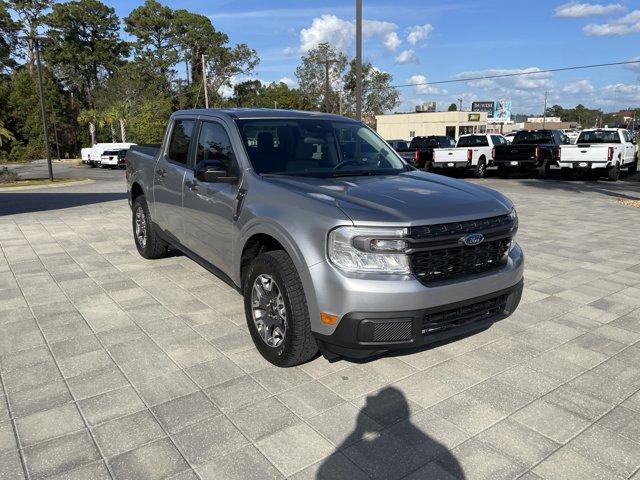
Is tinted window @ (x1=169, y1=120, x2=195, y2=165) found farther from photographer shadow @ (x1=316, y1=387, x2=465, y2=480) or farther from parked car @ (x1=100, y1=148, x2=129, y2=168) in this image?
parked car @ (x1=100, y1=148, x2=129, y2=168)

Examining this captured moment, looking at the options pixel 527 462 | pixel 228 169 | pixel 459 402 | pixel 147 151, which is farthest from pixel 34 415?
pixel 147 151

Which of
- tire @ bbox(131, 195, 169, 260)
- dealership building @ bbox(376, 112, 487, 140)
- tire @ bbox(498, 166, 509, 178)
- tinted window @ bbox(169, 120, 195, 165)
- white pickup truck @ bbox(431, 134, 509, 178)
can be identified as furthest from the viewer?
dealership building @ bbox(376, 112, 487, 140)

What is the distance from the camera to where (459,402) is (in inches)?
129

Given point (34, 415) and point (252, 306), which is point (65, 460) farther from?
point (252, 306)

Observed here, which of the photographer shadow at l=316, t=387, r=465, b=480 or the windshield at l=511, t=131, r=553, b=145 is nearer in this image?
the photographer shadow at l=316, t=387, r=465, b=480

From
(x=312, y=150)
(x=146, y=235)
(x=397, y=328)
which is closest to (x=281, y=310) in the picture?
(x=397, y=328)

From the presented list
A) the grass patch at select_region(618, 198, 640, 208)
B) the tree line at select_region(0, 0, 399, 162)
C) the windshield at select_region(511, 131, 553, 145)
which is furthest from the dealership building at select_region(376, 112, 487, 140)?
the grass patch at select_region(618, 198, 640, 208)

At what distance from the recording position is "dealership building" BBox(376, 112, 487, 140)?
7481cm

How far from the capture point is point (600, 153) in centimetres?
1770

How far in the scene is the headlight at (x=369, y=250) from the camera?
304cm

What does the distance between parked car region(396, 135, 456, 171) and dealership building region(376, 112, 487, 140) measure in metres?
50.7

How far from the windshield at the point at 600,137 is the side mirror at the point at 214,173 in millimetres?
19760

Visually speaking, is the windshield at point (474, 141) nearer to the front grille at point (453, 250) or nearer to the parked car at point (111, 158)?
the front grille at point (453, 250)

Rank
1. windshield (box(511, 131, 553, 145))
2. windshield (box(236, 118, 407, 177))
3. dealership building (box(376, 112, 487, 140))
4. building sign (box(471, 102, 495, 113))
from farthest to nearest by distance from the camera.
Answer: building sign (box(471, 102, 495, 113)), dealership building (box(376, 112, 487, 140)), windshield (box(511, 131, 553, 145)), windshield (box(236, 118, 407, 177))
